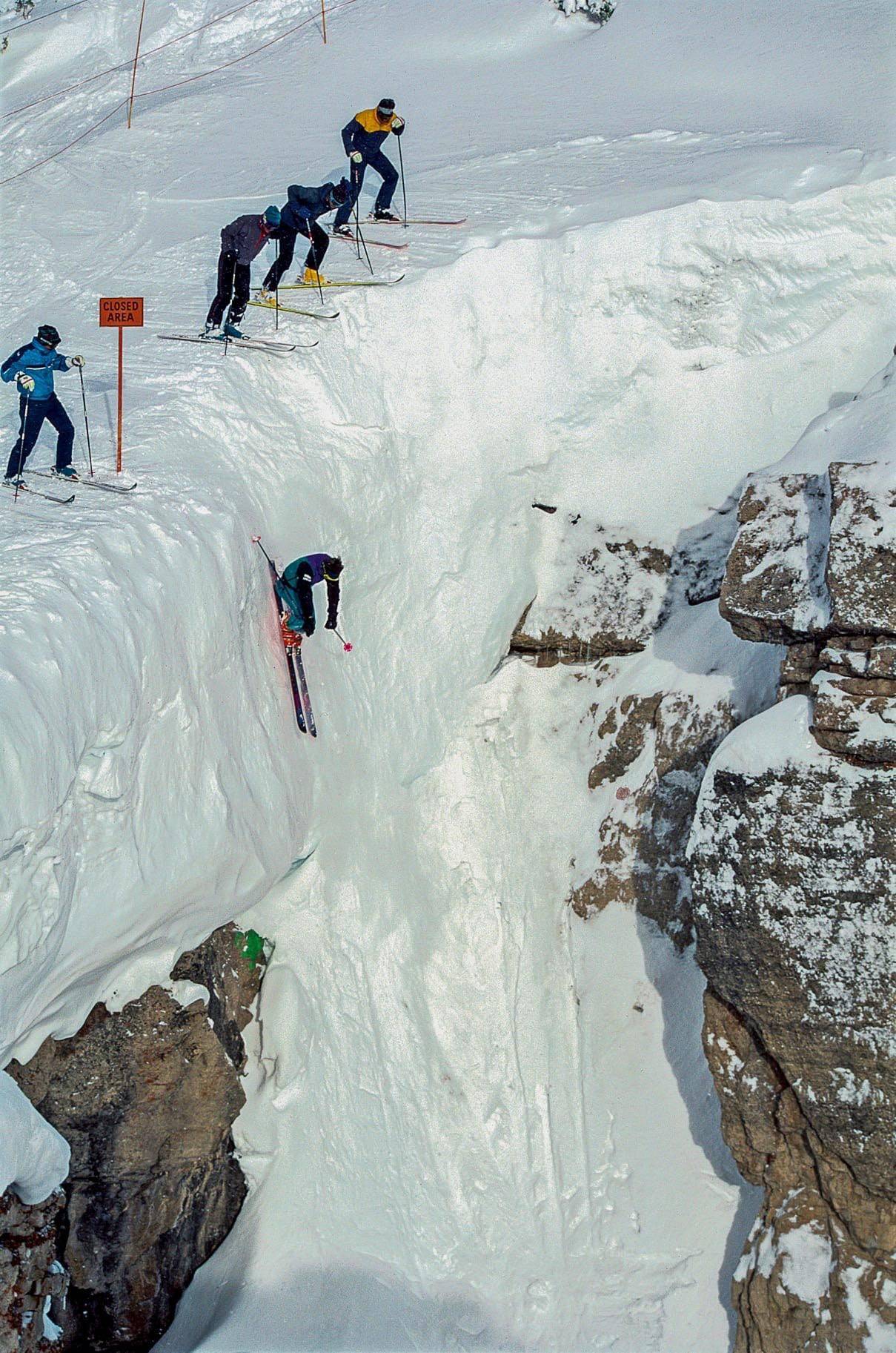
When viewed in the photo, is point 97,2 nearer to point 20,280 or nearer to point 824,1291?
point 20,280

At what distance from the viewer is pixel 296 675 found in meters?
11.1

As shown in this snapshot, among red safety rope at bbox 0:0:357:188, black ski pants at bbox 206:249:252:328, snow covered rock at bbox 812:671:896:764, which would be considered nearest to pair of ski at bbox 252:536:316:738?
black ski pants at bbox 206:249:252:328

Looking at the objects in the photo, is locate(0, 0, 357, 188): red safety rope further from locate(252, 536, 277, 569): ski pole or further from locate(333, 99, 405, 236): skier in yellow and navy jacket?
locate(252, 536, 277, 569): ski pole

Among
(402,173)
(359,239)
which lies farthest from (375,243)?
(402,173)

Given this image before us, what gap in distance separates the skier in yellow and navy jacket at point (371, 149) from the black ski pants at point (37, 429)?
485 cm

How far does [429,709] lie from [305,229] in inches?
198

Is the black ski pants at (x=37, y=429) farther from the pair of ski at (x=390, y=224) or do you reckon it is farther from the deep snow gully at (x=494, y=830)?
the pair of ski at (x=390, y=224)

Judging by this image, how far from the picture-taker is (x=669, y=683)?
11969 millimetres

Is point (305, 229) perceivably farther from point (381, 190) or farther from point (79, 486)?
point (79, 486)

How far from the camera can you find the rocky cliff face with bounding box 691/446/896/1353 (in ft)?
30.3

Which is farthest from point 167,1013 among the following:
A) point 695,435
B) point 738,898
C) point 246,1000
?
point 695,435

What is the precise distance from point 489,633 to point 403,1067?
170 inches

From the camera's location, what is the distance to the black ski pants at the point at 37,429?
10.2 metres

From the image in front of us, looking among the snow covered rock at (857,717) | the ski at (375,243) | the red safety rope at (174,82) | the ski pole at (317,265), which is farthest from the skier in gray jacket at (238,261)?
the red safety rope at (174,82)
